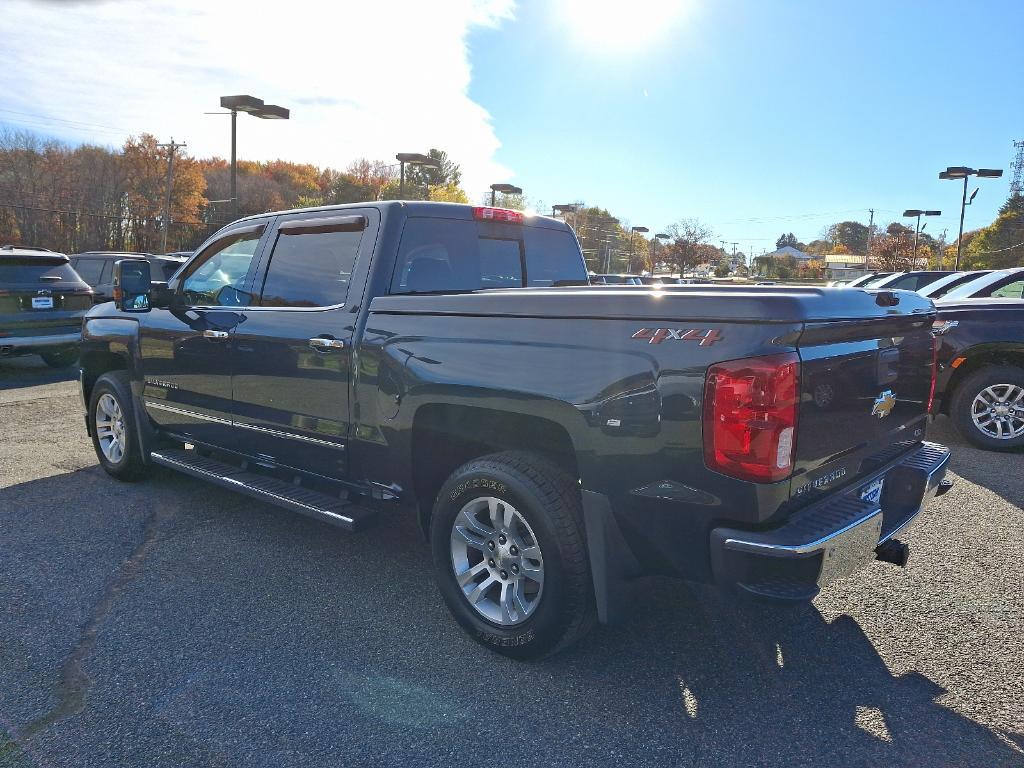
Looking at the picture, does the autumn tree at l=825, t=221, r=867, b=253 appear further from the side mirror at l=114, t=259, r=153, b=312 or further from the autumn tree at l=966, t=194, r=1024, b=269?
the side mirror at l=114, t=259, r=153, b=312

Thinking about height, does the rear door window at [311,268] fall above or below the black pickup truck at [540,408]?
above

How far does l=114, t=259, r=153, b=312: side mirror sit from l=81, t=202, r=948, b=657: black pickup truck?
0.02m

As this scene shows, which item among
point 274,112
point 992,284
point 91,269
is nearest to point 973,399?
point 992,284

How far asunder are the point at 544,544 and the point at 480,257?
190cm

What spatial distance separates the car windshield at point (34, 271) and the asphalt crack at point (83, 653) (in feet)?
24.7

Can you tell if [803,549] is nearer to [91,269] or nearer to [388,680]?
[388,680]

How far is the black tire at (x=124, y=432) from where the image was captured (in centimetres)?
518

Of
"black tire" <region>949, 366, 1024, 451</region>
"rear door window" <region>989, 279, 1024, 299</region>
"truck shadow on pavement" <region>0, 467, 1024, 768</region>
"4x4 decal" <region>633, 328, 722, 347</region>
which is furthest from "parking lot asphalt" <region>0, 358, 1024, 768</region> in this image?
"rear door window" <region>989, 279, 1024, 299</region>

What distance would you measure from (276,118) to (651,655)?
27.9 meters

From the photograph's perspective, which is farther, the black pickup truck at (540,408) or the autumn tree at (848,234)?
the autumn tree at (848,234)

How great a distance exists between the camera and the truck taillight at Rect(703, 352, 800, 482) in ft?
7.44

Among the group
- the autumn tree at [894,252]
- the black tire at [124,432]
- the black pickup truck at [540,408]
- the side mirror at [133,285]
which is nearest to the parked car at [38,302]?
the black tire at [124,432]

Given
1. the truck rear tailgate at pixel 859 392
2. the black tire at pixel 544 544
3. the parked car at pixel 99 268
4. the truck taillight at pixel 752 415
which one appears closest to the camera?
the truck taillight at pixel 752 415

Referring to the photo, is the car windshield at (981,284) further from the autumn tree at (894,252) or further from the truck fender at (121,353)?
the autumn tree at (894,252)
